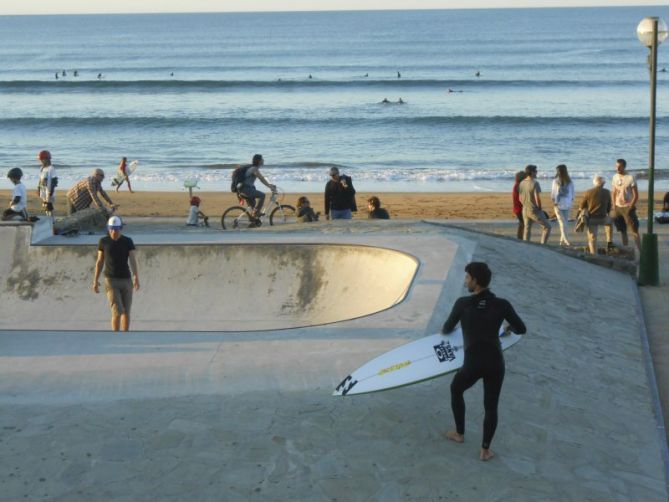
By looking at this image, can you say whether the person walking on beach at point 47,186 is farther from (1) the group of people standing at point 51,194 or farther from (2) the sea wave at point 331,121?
(2) the sea wave at point 331,121

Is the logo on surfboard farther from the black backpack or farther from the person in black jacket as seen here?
the black backpack

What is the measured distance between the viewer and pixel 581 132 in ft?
146

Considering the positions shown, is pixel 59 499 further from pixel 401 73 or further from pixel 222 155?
pixel 401 73

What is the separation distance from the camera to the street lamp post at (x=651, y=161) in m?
13.0

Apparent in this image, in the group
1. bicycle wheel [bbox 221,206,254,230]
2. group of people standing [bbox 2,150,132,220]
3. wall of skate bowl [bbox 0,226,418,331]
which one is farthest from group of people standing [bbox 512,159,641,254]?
group of people standing [bbox 2,150,132,220]

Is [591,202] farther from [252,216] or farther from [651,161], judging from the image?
[252,216]

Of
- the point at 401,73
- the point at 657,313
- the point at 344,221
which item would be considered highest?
the point at 401,73

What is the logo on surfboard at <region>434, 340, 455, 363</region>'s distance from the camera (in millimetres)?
7070

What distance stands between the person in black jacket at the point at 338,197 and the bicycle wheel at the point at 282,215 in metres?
2.01

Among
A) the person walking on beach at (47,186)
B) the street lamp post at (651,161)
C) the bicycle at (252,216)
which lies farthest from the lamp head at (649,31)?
the person walking on beach at (47,186)

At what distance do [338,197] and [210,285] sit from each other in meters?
4.14

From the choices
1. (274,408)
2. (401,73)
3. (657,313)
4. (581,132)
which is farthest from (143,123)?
(274,408)

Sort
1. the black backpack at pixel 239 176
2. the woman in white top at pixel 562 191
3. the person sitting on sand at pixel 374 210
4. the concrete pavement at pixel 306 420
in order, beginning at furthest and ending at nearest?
the black backpack at pixel 239 176 < the person sitting on sand at pixel 374 210 < the woman in white top at pixel 562 191 < the concrete pavement at pixel 306 420

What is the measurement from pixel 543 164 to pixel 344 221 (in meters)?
23.1
